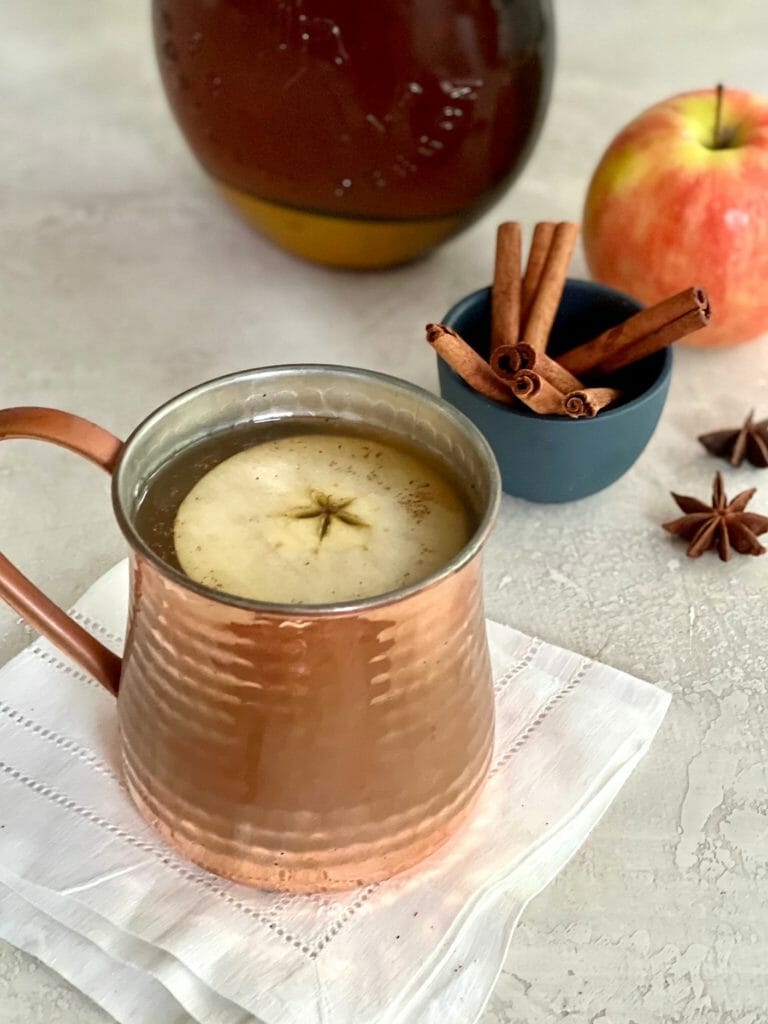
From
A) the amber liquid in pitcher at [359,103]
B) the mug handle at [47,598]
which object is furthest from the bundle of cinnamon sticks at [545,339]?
the mug handle at [47,598]

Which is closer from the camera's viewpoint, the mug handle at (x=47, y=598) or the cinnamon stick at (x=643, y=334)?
the mug handle at (x=47, y=598)

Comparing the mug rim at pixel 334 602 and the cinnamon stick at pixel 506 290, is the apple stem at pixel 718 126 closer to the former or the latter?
the cinnamon stick at pixel 506 290

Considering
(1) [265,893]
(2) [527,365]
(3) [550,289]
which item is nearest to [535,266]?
(3) [550,289]

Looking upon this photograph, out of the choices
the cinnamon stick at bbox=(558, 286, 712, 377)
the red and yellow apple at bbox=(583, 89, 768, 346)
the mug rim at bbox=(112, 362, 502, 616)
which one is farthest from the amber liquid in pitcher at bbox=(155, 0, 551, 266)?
the mug rim at bbox=(112, 362, 502, 616)

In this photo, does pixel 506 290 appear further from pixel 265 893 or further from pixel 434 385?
pixel 265 893

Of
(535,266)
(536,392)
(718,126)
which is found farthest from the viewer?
(718,126)

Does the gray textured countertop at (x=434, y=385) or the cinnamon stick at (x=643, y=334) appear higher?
the cinnamon stick at (x=643, y=334)

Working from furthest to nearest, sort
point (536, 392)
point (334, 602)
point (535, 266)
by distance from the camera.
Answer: point (535, 266), point (536, 392), point (334, 602)
